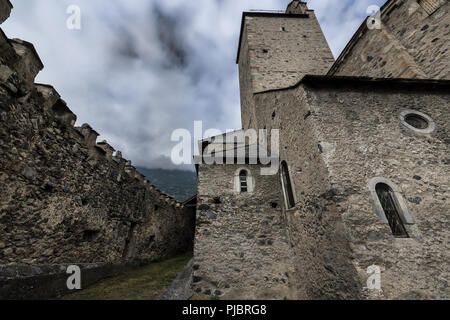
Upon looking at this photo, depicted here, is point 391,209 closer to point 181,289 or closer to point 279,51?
point 181,289

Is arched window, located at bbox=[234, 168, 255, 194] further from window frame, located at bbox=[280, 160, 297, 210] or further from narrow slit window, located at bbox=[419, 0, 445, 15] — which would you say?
narrow slit window, located at bbox=[419, 0, 445, 15]

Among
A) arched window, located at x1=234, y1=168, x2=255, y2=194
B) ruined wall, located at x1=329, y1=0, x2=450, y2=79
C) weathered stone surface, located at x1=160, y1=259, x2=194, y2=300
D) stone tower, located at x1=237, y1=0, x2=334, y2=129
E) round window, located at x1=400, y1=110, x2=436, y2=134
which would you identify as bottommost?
weathered stone surface, located at x1=160, y1=259, x2=194, y2=300

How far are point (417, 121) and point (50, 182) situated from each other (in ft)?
30.5

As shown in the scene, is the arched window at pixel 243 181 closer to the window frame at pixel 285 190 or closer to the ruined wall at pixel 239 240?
the ruined wall at pixel 239 240

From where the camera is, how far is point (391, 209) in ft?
12.7

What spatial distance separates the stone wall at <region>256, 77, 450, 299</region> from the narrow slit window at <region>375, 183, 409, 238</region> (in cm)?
14

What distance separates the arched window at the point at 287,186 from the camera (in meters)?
5.64

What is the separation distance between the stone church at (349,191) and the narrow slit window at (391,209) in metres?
0.03

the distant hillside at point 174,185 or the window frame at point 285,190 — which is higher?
the distant hillside at point 174,185

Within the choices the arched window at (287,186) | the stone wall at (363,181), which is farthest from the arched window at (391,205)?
the arched window at (287,186)

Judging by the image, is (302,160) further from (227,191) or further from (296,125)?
(227,191)

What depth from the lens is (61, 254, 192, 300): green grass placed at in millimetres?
4297

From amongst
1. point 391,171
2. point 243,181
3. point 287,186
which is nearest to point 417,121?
point 391,171

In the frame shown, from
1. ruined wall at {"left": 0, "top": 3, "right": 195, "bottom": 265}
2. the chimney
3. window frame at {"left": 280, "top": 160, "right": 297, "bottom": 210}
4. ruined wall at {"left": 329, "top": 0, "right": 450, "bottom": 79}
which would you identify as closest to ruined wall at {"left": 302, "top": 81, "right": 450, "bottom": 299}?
window frame at {"left": 280, "top": 160, "right": 297, "bottom": 210}
